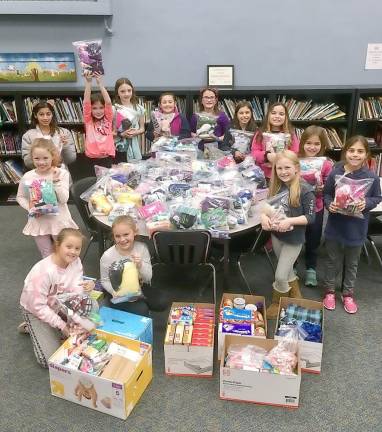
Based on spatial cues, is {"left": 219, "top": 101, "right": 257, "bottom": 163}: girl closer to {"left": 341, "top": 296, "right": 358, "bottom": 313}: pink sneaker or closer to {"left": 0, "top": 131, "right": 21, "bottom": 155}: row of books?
{"left": 341, "top": 296, "right": 358, "bottom": 313}: pink sneaker

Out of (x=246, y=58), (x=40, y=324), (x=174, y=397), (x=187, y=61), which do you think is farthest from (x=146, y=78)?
(x=174, y=397)

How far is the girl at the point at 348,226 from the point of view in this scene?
292cm

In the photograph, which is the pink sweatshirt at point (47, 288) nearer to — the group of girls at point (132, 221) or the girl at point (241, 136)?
the group of girls at point (132, 221)

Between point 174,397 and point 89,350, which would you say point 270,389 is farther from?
point 89,350

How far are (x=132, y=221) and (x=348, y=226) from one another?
1427 millimetres

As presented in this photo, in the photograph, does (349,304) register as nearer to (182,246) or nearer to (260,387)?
(260,387)

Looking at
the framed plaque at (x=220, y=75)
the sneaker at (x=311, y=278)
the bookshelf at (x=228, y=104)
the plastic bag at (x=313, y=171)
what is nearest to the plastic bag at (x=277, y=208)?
the plastic bag at (x=313, y=171)

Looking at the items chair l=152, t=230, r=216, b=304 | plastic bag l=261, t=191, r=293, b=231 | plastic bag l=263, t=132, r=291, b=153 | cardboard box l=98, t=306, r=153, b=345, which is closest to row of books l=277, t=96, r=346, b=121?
plastic bag l=263, t=132, r=291, b=153

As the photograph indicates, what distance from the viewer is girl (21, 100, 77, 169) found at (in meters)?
4.01

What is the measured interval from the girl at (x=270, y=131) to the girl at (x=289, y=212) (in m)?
0.81

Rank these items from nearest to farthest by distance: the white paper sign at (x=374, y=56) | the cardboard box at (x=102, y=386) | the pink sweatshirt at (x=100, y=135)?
1. the cardboard box at (x=102, y=386)
2. the pink sweatshirt at (x=100, y=135)
3. the white paper sign at (x=374, y=56)

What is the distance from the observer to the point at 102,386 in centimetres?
228

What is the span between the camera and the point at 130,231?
8.88 feet

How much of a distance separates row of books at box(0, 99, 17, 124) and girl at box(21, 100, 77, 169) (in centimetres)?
92
